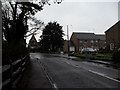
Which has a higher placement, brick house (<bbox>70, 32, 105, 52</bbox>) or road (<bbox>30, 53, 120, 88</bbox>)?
brick house (<bbox>70, 32, 105, 52</bbox>)

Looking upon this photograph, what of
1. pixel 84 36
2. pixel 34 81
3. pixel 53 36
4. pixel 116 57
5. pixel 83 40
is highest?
pixel 84 36

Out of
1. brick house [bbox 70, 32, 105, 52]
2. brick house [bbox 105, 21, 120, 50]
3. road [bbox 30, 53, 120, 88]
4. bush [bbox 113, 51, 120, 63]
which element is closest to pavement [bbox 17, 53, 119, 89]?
road [bbox 30, 53, 120, 88]

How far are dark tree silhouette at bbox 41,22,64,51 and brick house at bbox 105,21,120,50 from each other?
85.9ft

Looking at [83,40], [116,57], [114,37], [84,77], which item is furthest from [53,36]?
[84,77]

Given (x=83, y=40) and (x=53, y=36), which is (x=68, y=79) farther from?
(x=83, y=40)

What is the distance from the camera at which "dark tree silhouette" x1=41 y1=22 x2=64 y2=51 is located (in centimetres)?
8131

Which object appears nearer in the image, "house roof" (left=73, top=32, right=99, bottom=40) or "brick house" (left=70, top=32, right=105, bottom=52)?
"brick house" (left=70, top=32, right=105, bottom=52)

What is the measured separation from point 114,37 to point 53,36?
31179 mm

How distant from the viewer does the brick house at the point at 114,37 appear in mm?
53431

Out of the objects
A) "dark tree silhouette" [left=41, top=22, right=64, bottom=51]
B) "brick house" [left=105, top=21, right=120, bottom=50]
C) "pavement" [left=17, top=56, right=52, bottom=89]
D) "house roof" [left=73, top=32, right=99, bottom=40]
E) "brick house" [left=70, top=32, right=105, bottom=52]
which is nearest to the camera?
"pavement" [left=17, top=56, right=52, bottom=89]

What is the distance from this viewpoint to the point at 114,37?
56000 mm

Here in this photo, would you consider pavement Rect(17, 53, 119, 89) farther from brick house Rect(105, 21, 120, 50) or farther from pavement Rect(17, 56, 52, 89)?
brick house Rect(105, 21, 120, 50)

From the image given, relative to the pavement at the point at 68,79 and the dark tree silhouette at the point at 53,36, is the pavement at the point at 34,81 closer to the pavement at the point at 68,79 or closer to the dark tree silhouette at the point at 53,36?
the pavement at the point at 68,79

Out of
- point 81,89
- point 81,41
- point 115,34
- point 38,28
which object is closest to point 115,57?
point 81,89
